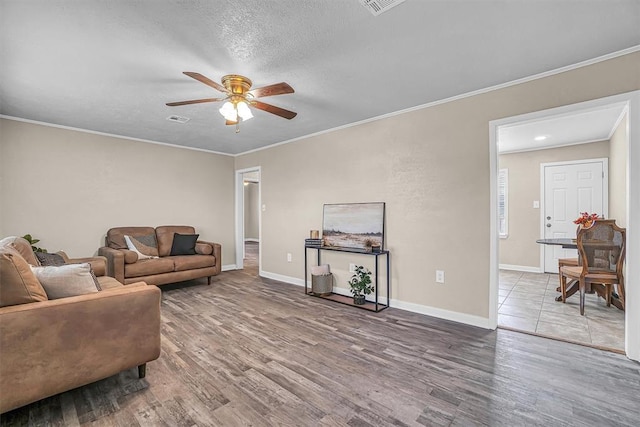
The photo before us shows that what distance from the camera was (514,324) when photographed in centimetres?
307

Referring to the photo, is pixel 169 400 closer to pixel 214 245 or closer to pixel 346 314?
pixel 346 314

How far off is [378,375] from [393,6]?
245 cm

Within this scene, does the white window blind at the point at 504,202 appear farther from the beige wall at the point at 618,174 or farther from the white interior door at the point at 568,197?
the beige wall at the point at 618,174

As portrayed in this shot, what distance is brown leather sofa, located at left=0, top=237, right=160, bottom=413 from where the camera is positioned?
155 cm

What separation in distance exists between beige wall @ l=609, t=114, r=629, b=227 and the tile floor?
1112 millimetres

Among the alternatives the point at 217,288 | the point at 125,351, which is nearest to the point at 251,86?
the point at 125,351

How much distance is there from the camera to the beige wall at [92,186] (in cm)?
394

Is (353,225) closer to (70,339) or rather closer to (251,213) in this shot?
(70,339)

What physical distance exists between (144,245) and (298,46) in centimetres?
398

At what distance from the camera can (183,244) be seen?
16.0 ft

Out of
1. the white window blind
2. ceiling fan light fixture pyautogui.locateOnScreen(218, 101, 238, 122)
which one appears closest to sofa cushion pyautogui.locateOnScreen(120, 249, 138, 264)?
ceiling fan light fixture pyautogui.locateOnScreen(218, 101, 238, 122)

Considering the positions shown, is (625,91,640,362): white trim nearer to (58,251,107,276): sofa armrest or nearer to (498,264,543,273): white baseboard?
(498,264,543,273): white baseboard

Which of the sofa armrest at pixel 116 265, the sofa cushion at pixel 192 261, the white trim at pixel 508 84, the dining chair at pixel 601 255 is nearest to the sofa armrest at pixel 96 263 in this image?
the sofa armrest at pixel 116 265

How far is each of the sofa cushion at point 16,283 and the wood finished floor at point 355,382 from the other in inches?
26.8
